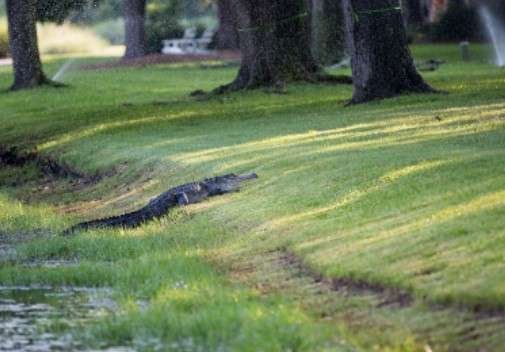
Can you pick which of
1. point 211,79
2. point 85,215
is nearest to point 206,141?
point 85,215

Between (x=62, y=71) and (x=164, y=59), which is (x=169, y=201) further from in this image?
(x=164, y=59)

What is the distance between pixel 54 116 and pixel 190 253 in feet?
51.2

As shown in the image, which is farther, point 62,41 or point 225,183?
point 62,41

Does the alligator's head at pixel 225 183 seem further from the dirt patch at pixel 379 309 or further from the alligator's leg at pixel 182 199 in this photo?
the dirt patch at pixel 379 309

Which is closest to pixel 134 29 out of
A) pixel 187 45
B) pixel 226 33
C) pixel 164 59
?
pixel 164 59

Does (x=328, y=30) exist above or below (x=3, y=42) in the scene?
above

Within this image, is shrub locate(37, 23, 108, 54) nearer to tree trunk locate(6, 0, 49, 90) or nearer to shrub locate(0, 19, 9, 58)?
shrub locate(0, 19, 9, 58)

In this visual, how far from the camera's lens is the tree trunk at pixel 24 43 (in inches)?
1363

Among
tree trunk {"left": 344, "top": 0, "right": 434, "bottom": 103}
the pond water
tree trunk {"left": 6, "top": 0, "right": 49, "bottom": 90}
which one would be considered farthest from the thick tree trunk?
the pond water

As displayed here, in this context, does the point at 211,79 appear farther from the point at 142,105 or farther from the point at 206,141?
the point at 206,141

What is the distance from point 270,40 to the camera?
102ft

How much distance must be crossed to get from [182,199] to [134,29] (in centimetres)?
3890

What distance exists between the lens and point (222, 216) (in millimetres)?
14297

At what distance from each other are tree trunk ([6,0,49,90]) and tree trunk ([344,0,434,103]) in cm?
1213
